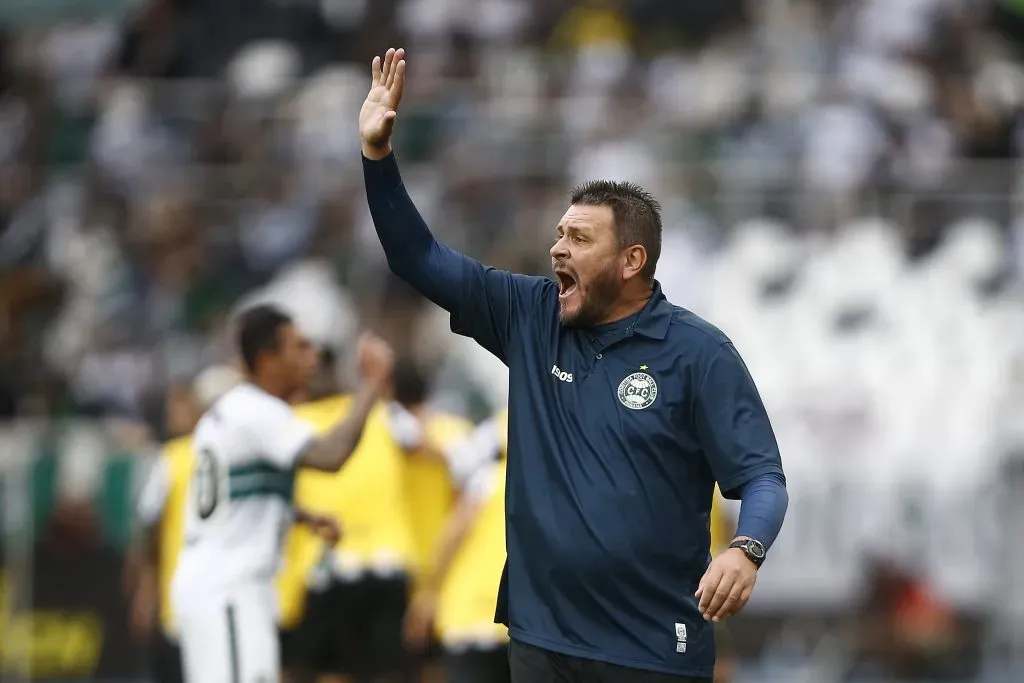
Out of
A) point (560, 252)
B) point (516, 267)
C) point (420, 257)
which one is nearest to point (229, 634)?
point (420, 257)

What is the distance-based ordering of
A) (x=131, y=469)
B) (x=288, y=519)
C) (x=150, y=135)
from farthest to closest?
(x=150, y=135) < (x=131, y=469) < (x=288, y=519)

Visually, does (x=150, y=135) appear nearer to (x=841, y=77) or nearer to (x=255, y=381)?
(x=841, y=77)

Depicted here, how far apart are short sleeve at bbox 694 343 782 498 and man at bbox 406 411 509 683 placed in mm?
3637

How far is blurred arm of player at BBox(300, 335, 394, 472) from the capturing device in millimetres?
7309

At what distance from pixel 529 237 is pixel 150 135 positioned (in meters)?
3.68

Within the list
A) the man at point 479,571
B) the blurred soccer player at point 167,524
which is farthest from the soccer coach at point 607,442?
the blurred soccer player at point 167,524

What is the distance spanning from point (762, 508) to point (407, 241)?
1.39 meters

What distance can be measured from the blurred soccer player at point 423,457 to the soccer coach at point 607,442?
14.8 feet

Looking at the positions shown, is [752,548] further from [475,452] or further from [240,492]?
[475,452]

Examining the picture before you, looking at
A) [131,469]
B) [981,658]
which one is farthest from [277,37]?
[981,658]

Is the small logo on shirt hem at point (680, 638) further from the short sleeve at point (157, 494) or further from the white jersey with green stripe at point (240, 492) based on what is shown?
the short sleeve at point (157, 494)

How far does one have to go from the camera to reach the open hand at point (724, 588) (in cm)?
498

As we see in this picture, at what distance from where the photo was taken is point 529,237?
45.5 ft

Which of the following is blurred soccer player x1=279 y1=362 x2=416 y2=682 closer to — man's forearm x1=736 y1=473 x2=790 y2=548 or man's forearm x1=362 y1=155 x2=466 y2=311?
man's forearm x1=362 y1=155 x2=466 y2=311
